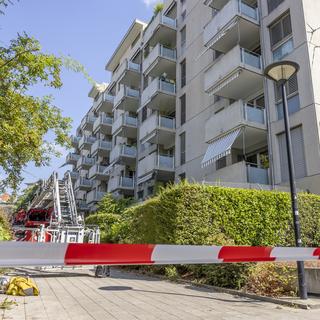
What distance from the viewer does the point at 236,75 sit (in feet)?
62.4

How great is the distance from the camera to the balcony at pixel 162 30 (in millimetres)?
30625

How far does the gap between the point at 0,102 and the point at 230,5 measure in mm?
15790

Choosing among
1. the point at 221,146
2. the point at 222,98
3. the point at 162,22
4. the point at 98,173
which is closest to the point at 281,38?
the point at 222,98

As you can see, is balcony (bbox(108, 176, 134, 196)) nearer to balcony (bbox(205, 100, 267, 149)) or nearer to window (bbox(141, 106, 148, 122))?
window (bbox(141, 106, 148, 122))

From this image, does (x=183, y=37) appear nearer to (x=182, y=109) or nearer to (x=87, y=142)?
(x=182, y=109)

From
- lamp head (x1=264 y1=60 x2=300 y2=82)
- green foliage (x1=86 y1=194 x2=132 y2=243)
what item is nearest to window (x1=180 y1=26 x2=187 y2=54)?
green foliage (x1=86 y1=194 x2=132 y2=243)

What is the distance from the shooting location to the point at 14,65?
27.5 feet

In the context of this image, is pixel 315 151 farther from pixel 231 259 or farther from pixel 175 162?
pixel 175 162

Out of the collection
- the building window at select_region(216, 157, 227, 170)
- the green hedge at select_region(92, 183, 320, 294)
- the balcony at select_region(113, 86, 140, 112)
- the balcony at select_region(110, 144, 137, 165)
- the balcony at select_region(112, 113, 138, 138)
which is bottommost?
the green hedge at select_region(92, 183, 320, 294)

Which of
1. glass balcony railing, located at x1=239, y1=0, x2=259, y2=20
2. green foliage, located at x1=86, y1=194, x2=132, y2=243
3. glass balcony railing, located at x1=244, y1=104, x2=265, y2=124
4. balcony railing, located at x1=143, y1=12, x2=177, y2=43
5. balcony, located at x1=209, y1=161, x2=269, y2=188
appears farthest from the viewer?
balcony railing, located at x1=143, y1=12, x2=177, y2=43

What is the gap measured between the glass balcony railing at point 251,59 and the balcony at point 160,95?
980 centimetres

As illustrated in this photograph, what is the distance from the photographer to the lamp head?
8.45 m

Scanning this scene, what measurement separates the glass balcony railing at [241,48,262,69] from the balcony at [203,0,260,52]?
1.41m

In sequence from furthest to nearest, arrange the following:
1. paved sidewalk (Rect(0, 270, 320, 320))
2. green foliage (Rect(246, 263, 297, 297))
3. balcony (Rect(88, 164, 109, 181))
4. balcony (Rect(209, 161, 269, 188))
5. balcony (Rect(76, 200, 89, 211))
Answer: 1. balcony (Rect(76, 200, 89, 211))
2. balcony (Rect(88, 164, 109, 181))
3. balcony (Rect(209, 161, 269, 188))
4. green foliage (Rect(246, 263, 297, 297))
5. paved sidewalk (Rect(0, 270, 320, 320))
